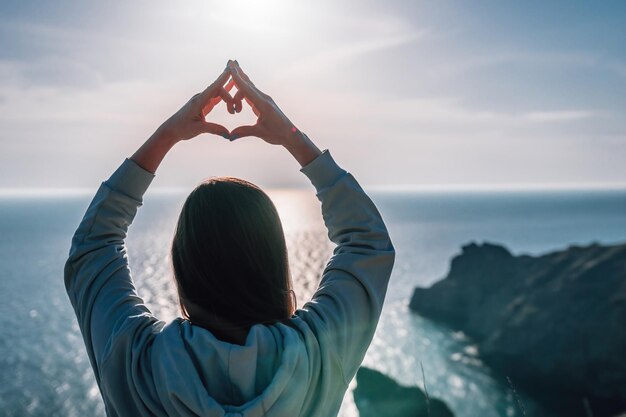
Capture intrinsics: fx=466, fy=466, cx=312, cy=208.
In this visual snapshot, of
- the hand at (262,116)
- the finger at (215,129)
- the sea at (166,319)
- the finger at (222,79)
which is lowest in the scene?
the sea at (166,319)

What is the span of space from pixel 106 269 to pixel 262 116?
785mm

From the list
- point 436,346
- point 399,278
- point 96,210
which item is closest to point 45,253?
point 399,278

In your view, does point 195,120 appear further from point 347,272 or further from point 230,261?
point 347,272

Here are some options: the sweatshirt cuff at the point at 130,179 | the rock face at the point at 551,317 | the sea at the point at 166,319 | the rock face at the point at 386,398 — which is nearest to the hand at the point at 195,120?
the sweatshirt cuff at the point at 130,179

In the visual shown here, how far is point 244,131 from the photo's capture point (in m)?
1.76

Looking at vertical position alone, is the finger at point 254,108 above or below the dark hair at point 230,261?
above

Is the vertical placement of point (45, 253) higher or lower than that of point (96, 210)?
lower

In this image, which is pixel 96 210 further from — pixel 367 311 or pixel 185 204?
pixel 367 311

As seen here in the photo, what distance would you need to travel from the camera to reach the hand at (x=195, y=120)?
5.73ft

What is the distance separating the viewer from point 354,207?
1.75 meters

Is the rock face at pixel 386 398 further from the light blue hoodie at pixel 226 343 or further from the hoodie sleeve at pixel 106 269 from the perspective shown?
the hoodie sleeve at pixel 106 269

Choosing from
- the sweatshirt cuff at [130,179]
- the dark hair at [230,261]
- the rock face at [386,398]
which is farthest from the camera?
the rock face at [386,398]

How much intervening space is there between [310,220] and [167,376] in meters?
183

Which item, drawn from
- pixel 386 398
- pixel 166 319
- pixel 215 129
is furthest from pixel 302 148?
pixel 166 319
